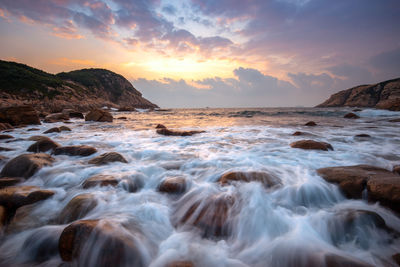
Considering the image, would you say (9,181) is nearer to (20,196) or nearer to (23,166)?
(23,166)

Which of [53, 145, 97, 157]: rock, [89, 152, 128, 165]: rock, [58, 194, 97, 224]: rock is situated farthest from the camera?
[53, 145, 97, 157]: rock

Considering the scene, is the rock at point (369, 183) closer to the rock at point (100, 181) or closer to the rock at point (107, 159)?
the rock at point (100, 181)

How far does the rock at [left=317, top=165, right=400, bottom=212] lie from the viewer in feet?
7.88

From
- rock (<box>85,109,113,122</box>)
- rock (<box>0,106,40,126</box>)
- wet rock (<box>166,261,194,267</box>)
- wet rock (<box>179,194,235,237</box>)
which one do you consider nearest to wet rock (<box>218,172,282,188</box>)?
wet rock (<box>179,194,235,237</box>)

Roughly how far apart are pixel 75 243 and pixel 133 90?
99.6 m

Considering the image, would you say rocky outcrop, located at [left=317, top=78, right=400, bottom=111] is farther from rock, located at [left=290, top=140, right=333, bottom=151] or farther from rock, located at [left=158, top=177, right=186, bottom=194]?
rock, located at [left=158, top=177, right=186, bottom=194]

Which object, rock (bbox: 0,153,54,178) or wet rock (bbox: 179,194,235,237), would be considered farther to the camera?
rock (bbox: 0,153,54,178)

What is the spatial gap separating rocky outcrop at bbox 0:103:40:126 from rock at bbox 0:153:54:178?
11136 mm

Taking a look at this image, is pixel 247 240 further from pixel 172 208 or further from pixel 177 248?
pixel 172 208

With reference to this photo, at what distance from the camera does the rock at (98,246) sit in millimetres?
1744

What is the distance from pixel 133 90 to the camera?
3654 inches

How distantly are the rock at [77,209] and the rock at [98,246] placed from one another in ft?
2.29

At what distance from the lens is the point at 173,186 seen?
10.9 feet

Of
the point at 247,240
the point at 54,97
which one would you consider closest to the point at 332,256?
the point at 247,240
